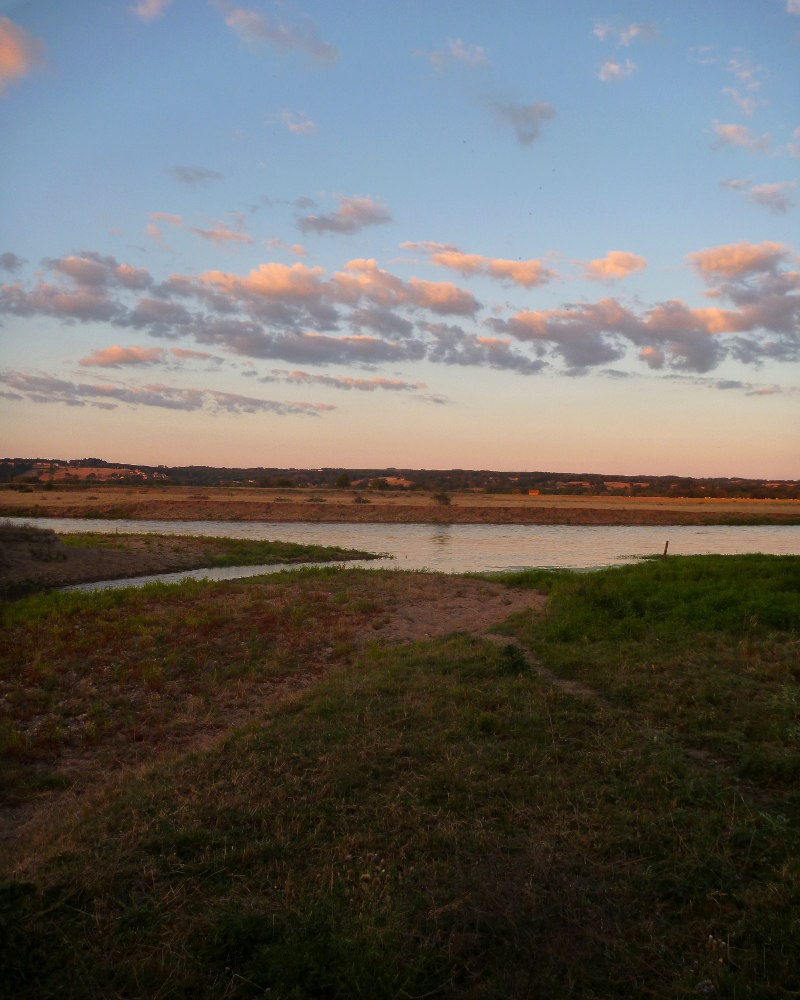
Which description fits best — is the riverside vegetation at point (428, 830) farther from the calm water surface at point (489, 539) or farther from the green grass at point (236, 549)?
the green grass at point (236, 549)

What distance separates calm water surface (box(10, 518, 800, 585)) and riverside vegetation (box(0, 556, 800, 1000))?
67.1ft

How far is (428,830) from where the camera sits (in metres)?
5.82

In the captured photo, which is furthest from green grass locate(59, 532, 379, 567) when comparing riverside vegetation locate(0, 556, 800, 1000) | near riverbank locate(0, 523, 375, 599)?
riverside vegetation locate(0, 556, 800, 1000)

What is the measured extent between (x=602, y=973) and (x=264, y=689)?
31.5 feet

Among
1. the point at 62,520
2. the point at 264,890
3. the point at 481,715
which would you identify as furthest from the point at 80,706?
the point at 62,520

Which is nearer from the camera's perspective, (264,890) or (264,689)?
(264,890)

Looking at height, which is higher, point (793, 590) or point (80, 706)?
point (793, 590)

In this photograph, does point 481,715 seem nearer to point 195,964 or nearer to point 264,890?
point 264,890

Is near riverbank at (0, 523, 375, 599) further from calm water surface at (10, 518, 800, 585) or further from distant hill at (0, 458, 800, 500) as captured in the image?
distant hill at (0, 458, 800, 500)

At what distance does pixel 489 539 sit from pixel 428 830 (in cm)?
4586

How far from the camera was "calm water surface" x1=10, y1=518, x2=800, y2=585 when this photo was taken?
36.4 metres

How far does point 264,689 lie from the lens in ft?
41.9

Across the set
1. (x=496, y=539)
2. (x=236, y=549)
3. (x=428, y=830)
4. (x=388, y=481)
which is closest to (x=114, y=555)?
(x=236, y=549)

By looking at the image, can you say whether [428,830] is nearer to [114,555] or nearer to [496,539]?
[114,555]
